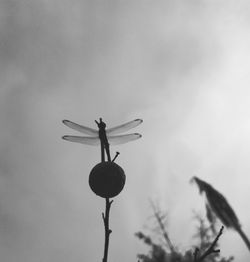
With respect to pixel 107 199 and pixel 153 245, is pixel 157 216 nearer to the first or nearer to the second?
pixel 153 245

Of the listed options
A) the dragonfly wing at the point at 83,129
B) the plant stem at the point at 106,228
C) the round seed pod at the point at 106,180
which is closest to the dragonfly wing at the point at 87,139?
the dragonfly wing at the point at 83,129

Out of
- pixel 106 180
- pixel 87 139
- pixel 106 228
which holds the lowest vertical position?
pixel 106 228

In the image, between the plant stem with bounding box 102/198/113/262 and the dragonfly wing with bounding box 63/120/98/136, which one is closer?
the plant stem with bounding box 102/198/113/262

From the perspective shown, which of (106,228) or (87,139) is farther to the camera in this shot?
(87,139)

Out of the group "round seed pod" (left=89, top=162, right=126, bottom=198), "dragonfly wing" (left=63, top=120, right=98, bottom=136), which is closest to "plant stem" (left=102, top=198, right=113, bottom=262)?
"round seed pod" (left=89, top=162, right=126, bottom=198)

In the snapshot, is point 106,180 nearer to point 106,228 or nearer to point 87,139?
point 106,228

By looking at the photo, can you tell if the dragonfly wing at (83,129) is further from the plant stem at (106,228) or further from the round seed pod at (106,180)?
the plant stem at (106,228)

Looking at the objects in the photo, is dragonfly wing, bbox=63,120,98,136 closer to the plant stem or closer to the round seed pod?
the round seed pod

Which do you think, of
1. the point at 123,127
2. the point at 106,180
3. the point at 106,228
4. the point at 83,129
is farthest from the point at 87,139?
the point at 106,228
